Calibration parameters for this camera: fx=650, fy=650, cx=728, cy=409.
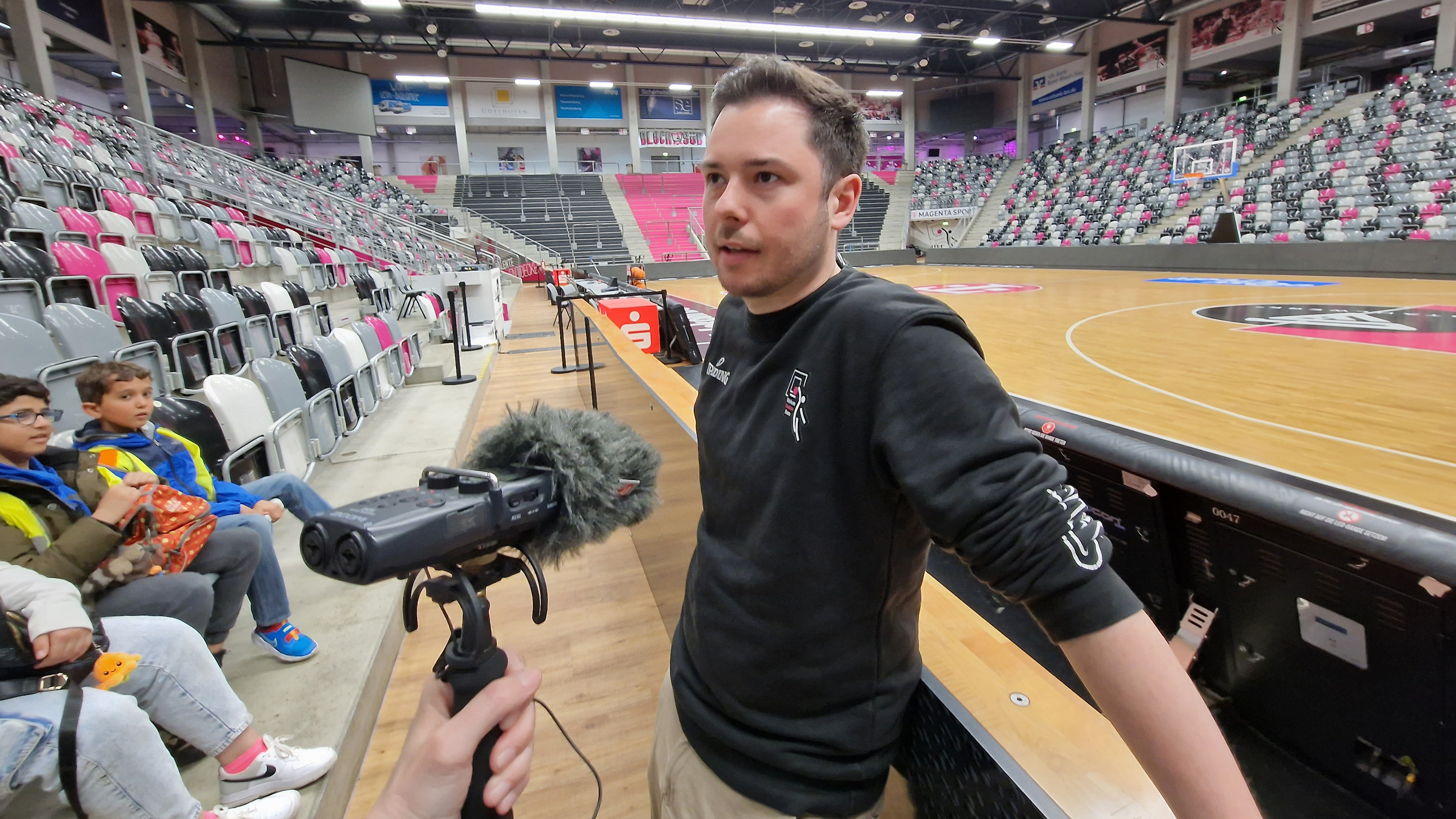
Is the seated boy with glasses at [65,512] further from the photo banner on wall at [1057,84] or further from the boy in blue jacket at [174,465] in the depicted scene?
the photo banner on wall at [1057,84]

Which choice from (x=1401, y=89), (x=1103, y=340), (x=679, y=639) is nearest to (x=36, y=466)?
(x=679, y=639)

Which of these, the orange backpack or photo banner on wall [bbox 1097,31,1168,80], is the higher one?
photo banner on wall [bbox 1097,31,1168,80]

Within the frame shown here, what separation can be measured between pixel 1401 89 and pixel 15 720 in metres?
20.6

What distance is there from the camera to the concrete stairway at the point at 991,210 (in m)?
22.8

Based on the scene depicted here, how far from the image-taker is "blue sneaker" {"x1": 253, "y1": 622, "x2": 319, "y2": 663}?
6.38 ft

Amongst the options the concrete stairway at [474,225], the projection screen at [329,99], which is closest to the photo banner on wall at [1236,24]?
the concrete stairway at [474,225]

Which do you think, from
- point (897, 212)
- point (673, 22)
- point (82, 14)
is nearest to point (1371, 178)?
point (897, 212)

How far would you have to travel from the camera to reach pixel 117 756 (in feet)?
4.00

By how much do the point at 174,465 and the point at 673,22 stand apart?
1892 centimetres

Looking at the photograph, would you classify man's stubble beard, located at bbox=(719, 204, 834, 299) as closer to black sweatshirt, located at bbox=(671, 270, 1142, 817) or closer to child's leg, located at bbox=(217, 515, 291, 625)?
black sweatshirt, located at bbox=(671, 270, 1142, 817)

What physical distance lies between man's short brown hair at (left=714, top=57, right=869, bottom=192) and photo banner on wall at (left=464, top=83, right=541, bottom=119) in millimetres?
27593

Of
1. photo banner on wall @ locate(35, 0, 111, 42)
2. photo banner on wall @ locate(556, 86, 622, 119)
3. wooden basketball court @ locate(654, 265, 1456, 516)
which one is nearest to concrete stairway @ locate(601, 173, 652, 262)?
photo banner on wall @ locate(556, 86, 622, 119)

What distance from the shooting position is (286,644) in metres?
1.95

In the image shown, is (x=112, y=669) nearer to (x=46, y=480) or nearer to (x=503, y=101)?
(x=46, y=480)
